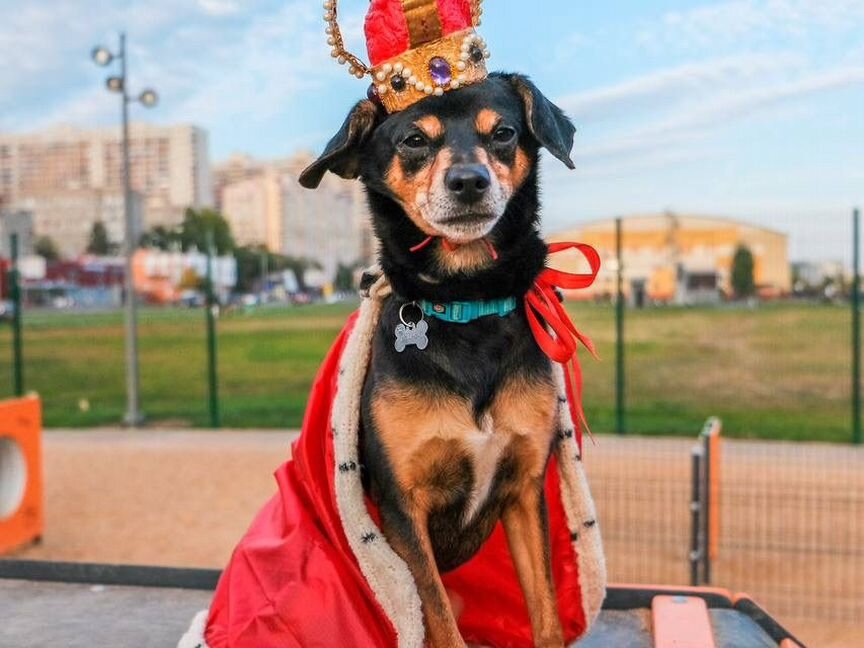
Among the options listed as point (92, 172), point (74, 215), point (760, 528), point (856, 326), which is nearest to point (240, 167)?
point (92, 172)

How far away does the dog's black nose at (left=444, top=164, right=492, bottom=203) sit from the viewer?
1880 mm

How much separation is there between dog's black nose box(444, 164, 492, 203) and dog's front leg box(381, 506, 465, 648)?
73 centimetres

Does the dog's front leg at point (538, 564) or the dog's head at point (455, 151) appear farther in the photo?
the dog's front leg at point (538, 564)

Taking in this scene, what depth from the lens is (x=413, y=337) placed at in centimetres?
209

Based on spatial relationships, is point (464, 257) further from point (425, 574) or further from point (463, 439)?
point (425, 574)

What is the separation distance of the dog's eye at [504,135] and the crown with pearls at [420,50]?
0.47 feet

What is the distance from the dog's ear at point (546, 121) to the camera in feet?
6.72

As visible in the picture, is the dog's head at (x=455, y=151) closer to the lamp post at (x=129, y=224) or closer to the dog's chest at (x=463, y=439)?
the dog's chest at (x=463, y=439)

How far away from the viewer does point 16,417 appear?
6637 mm

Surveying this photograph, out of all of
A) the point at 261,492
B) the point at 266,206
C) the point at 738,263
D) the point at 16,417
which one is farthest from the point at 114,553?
the point at 266,206

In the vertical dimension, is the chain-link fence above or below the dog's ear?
below

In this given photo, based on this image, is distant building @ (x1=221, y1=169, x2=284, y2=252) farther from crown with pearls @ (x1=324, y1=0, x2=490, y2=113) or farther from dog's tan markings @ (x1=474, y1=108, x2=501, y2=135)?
dog's tan markings @ (x1=474, y1=108, x2=501, y2=135)

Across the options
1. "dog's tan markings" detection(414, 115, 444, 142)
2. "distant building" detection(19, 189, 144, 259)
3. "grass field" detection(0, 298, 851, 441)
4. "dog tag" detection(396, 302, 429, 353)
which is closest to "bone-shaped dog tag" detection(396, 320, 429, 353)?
"dog tag" detection(396, 302, 429, 353)

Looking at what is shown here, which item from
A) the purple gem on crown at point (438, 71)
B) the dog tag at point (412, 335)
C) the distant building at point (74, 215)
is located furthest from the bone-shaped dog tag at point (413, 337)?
the distant building at point (74, 215)
